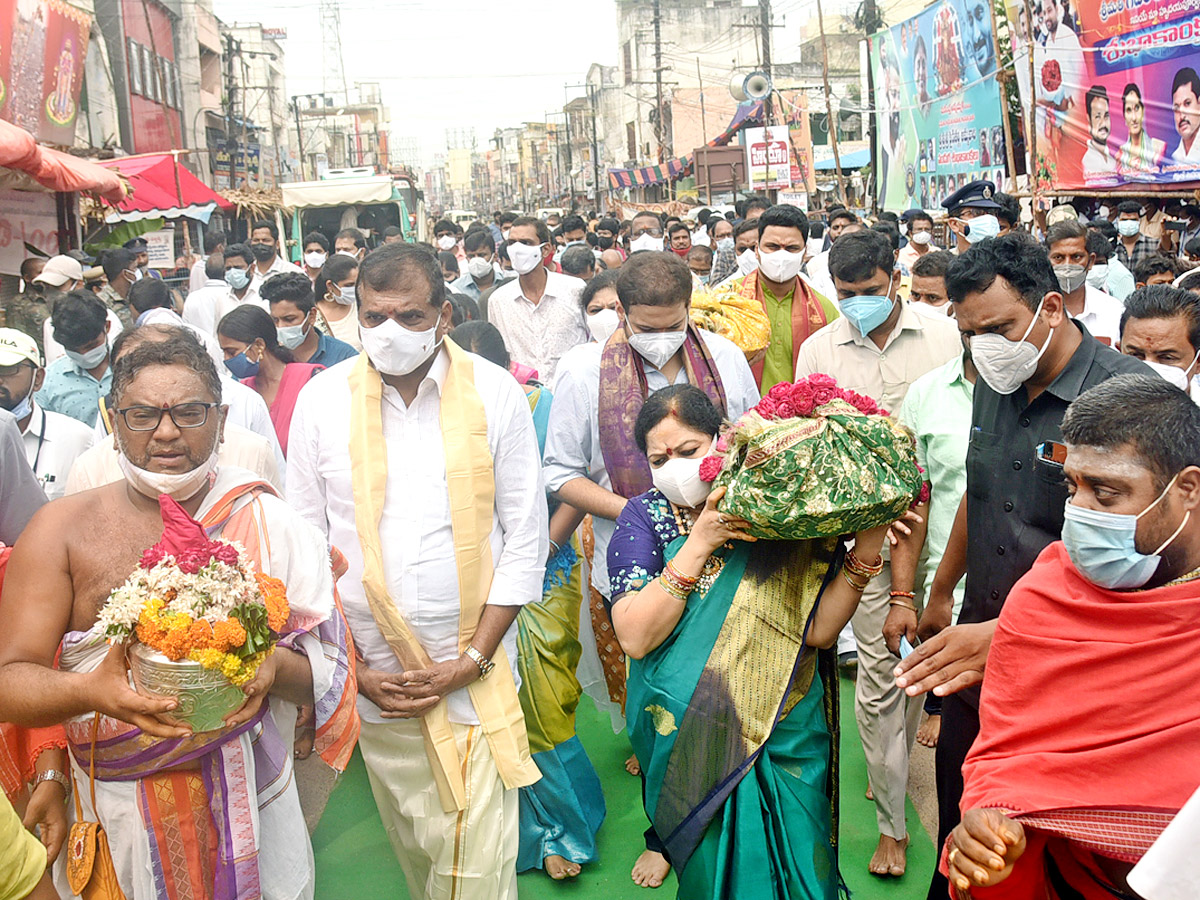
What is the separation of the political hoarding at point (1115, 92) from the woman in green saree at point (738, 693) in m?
8.38

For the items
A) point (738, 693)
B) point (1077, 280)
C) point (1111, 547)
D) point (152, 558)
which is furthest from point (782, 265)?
point (152, 558)

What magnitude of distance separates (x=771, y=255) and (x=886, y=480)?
3.61 metres

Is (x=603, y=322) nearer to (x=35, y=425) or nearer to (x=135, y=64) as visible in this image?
(x=35, y=425)

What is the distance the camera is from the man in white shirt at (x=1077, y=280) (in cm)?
561

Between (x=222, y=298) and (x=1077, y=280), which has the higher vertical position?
(x=222, y=298)

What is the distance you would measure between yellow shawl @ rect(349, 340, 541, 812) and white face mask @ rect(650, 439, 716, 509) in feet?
1.98

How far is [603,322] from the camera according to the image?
5.87 meters

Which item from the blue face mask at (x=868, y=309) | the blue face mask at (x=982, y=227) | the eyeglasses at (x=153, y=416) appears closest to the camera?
the eyeglasses at (x=153, y=416)

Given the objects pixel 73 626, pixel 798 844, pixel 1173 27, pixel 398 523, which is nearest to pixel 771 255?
pixel 398 523

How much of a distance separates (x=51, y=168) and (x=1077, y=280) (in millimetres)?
9328

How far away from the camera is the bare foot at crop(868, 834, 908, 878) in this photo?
379 cm

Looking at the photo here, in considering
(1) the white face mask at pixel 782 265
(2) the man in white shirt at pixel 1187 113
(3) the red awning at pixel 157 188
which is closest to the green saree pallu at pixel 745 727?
(1) the white face mask at pixel 782 265

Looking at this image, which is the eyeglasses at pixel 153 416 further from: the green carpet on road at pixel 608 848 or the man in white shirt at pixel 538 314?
the man in white shirt at pixel 538 314

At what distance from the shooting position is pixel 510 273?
11812 millimetres
